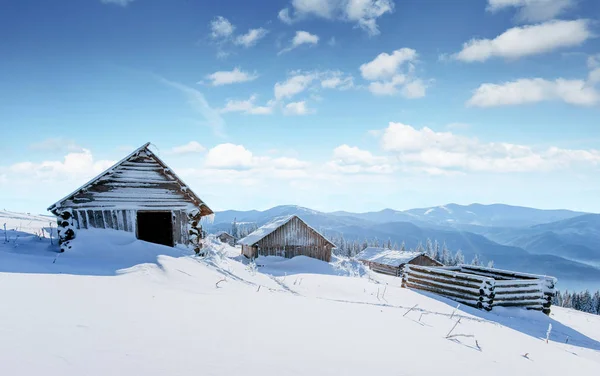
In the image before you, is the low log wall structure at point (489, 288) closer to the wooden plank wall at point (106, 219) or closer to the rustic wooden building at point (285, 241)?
the wooden plank wall at point (106, 219)

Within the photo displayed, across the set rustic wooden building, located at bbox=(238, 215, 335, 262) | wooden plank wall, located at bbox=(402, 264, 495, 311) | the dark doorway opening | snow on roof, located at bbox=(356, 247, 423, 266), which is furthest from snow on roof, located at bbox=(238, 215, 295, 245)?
snow on roof, located at bbox=(356, 247, 423, 266)

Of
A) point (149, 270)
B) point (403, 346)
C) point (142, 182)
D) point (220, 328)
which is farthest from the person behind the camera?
point (142, 182)

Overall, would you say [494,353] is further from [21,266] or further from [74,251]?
[74,251]

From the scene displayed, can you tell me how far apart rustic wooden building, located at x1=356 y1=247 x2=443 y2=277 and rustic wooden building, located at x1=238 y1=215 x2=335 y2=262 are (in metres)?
17.4

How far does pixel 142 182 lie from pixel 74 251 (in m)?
4.59

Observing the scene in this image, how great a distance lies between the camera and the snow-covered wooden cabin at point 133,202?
11797 millimetres

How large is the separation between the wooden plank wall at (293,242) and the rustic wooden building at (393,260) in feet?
56.3

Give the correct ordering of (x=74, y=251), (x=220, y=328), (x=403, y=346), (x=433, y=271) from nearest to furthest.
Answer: (x=220, y=328), (x=403, y=346), (x=74, y=251), (x=433, y=271)

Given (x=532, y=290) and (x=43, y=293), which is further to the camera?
(x=532, y=290)

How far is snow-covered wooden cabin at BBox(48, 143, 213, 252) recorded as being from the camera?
11.8 meters

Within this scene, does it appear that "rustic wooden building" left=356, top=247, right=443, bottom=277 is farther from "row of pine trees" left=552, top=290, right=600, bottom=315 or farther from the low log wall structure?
"row of pine trees" left=552, top=290, right=600, bottom=315

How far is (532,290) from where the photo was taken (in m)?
14.8

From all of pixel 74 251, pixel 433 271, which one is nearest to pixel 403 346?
pixel 74 251

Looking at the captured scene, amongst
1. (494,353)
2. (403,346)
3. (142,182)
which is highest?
(142,182)
